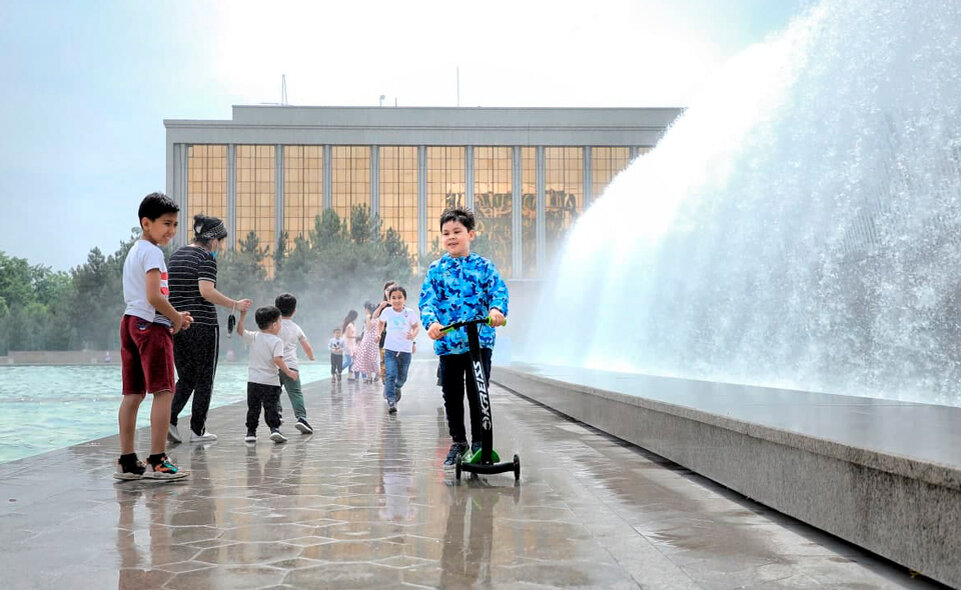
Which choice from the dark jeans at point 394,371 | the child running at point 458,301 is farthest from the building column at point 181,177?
the child running at point 458,301

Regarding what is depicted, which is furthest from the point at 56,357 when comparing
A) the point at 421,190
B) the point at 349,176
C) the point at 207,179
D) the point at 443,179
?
the point at 443,179

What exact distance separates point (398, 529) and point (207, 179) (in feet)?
217

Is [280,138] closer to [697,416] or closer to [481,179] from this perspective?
[481,179]

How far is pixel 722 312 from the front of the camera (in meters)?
11.9

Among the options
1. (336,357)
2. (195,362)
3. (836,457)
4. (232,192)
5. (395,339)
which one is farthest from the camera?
(232,192)

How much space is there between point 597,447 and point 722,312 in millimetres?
5809

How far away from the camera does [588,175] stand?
67.6 m

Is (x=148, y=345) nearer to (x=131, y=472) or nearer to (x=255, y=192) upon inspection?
(x=131, y=472)

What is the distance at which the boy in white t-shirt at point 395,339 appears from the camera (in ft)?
33.7

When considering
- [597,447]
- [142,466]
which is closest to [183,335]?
[142,466]

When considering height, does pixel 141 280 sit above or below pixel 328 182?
below

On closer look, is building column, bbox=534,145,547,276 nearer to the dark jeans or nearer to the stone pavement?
the dark jeans

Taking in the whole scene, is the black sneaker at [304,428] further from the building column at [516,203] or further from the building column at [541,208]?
the building column at [541,208]

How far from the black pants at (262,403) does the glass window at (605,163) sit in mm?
61508
